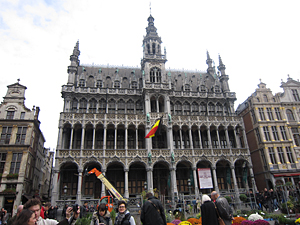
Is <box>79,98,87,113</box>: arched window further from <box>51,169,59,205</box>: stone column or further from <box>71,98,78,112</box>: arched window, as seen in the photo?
<box>51,169,59,205</box>: stone column

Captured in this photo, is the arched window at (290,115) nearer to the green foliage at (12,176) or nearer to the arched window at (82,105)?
the arched window at (82,105)

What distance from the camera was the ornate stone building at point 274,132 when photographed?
1328 inches

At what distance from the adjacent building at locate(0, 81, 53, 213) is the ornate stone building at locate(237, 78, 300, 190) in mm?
35245

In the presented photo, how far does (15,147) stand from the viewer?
29531 mm

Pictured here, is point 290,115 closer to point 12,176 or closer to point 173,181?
point 173,181

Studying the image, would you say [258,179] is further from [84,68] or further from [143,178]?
[84,68]

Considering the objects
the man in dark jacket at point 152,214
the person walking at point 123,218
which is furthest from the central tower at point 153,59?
the person walking at point 123,218

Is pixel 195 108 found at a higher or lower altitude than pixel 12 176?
higher

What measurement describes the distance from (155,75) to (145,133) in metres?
10.6

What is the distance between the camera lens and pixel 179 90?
130 ft

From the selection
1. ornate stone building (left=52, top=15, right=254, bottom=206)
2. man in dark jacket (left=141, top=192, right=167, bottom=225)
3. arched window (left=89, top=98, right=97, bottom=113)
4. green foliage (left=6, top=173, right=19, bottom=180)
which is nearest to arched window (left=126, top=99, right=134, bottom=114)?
ornate stone building (left=52, top=15, right=254, bottom=206)

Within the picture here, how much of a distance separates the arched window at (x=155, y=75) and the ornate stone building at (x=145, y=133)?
0.17 m

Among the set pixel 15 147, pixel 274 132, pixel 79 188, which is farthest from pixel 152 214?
pixel 274 132

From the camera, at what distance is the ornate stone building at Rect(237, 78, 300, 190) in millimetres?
33719
